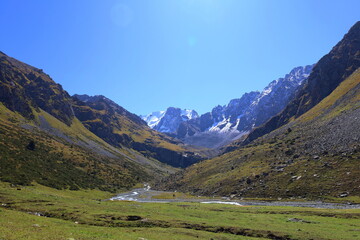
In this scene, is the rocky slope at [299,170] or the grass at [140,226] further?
the rocky slope at [299,170]

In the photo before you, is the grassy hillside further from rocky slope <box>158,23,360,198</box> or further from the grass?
the grass

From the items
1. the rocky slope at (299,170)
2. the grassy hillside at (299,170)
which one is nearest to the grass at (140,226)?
the grassy hillside at (299,170)

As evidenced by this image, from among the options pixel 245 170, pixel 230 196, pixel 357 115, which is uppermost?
pixel 357 115

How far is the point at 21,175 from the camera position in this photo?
83.9 m

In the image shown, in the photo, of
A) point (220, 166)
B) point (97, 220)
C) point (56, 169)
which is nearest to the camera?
point (97, 220)

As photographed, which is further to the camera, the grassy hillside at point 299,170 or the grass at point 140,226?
the grassy hillside at point 299,170

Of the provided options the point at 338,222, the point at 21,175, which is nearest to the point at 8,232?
the point at 338,222

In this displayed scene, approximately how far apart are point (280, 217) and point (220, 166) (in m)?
99.0

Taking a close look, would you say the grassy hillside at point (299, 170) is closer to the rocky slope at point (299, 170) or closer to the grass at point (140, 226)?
the rocky slope at point (299, 170)

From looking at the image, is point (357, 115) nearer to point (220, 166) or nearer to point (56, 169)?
point (220, 166)

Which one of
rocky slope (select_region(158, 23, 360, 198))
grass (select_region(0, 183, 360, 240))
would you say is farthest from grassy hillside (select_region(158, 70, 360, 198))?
grass (select_region(0, 183, 360, 240))

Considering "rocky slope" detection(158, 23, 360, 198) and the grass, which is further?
"rocky slope" detection(158, 23, 360, 198)

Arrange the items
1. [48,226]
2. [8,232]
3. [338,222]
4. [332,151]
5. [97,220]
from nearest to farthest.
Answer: [8,232]
[48,226]
[97,220]
[338,222]
[332,151]

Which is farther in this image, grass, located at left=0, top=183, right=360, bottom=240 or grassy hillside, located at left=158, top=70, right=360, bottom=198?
grassy hillside, located at left=158, top=70, right=360, bottom=198
